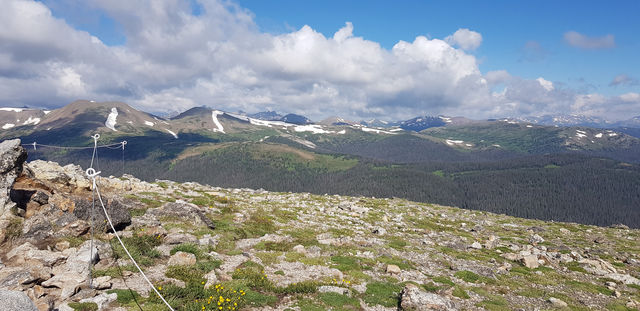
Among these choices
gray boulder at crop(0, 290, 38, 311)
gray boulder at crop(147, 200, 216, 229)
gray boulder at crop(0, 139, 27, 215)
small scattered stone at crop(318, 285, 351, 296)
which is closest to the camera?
gray boulder at crop(0, 290, 38, 311)

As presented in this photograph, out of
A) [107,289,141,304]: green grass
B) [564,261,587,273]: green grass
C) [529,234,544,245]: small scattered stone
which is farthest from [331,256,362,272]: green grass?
[529,234,544,245]: small scattered stone

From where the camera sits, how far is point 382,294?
2002 centimetres

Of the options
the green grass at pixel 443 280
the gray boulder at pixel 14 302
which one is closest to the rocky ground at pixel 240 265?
the gray boulder at pixel 14 302

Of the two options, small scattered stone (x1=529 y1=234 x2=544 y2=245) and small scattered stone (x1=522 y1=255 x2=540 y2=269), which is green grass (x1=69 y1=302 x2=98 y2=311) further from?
small scattered stone (x1=529 y1=234 x2=544 y2=245)

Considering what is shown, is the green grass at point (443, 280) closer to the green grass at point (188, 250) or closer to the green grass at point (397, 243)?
the green grass at point (397, 243)

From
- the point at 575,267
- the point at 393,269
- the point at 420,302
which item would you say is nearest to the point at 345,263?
the point at 393,269

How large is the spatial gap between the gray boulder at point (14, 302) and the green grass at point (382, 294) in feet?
55.3

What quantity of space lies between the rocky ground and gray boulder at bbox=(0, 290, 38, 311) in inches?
1.4

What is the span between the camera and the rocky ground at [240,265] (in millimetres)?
14805

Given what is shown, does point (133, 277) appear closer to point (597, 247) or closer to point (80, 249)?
point (80, 249)

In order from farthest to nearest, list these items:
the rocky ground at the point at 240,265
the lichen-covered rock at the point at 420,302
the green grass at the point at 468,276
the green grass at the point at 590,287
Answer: the green grass at the point at 590,287 → the green grass at the point at 468,276 → the lichen-covered rock at the point at 420,302 → the rocky ground at the point at 240,265

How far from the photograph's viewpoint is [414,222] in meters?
55.2

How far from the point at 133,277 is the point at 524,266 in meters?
38.3

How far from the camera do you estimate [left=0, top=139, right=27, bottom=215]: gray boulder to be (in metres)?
18.3
